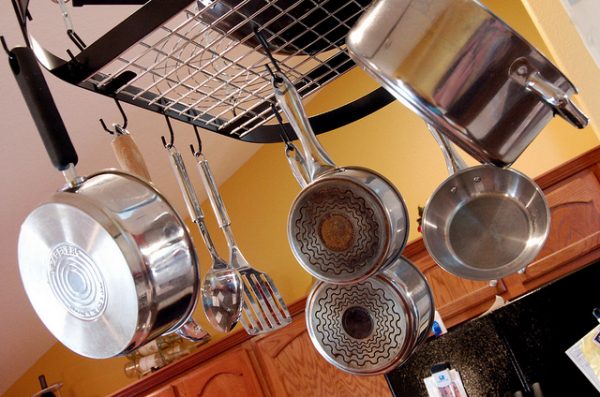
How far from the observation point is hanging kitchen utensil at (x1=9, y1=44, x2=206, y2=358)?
720 mm

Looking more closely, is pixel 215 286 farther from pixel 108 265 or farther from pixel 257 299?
pixel 108 265

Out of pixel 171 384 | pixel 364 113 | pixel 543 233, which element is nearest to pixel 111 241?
pixel 364 113

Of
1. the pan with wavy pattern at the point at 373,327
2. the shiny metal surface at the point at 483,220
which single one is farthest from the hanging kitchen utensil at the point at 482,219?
the pan with wavy pattern at the point at 373,327

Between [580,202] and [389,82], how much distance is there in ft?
6.52

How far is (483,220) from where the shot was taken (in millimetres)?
1129

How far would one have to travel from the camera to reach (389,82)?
2.43ft

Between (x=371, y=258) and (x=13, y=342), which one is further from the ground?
(x=13, y=342)

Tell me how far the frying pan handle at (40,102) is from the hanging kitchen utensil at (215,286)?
0.30 meters

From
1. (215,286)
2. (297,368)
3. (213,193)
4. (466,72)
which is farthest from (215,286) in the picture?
(297,368)

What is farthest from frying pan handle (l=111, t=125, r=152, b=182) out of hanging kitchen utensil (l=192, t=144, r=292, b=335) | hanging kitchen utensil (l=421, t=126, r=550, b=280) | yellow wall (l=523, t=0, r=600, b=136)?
yellow wall (l=523, t=0, r=600, b=136)

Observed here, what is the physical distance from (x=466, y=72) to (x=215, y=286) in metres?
0.53

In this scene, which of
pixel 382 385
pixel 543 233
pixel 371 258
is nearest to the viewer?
pixel 371 258

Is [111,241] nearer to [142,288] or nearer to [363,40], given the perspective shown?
[142,288]

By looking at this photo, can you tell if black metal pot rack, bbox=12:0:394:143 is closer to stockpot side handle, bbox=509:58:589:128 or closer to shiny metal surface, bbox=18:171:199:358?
shiny metal surface, bbox=18:171:199:358
